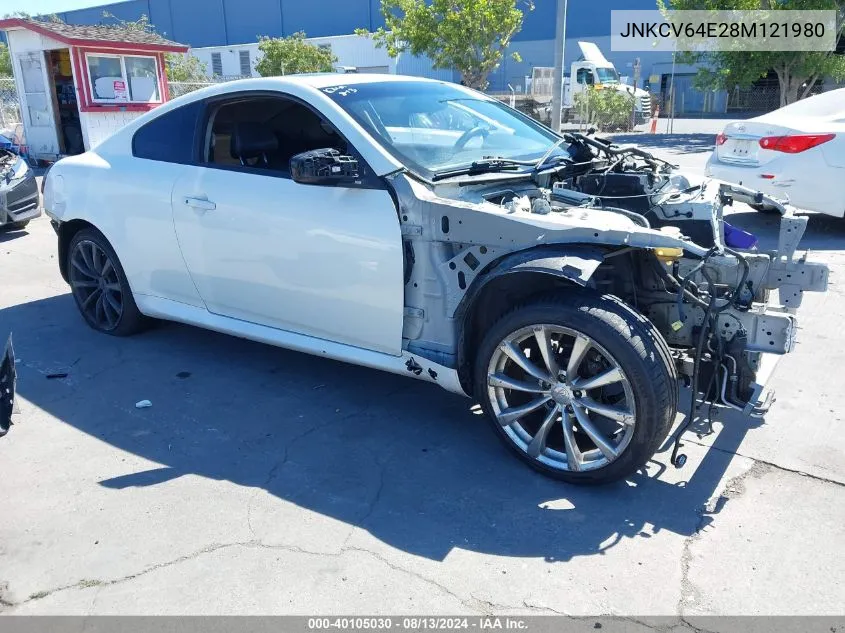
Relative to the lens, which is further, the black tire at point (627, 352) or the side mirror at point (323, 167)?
the side mirror at point (323, 167)

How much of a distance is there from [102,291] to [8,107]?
19608 mm

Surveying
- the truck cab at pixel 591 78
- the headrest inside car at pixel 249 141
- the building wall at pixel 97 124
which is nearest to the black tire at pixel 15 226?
the building wall at pixel 97 124

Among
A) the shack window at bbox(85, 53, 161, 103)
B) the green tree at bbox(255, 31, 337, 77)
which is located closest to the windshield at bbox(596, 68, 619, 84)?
the green tree at bbox(255, 31, 337, 77)

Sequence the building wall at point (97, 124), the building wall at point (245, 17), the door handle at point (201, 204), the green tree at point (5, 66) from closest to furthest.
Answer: the door handle at point (201, 204), the building wall at point (97, 124), the green tree at point (5, 66), the building wall at point (245, 17)

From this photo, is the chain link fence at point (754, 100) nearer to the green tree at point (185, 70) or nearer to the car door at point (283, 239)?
the green tree at point (185, 70)

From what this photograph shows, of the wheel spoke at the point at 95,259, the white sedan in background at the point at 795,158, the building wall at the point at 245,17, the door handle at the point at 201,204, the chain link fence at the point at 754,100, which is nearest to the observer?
the door handle at the point at 201,204

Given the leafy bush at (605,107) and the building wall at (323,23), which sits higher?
the building wall at (323,23)

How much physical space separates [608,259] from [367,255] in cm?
118

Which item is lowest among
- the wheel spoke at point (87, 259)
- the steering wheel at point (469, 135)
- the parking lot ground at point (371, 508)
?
the parking lot ground at point (371, 508)

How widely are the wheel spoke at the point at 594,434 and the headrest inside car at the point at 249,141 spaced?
249 cm

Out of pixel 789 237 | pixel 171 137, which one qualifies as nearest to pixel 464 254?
pixel 789 237

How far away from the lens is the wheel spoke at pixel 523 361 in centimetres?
330

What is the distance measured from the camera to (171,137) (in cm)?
461

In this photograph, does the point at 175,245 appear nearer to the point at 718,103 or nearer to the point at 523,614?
the point at 523,614
